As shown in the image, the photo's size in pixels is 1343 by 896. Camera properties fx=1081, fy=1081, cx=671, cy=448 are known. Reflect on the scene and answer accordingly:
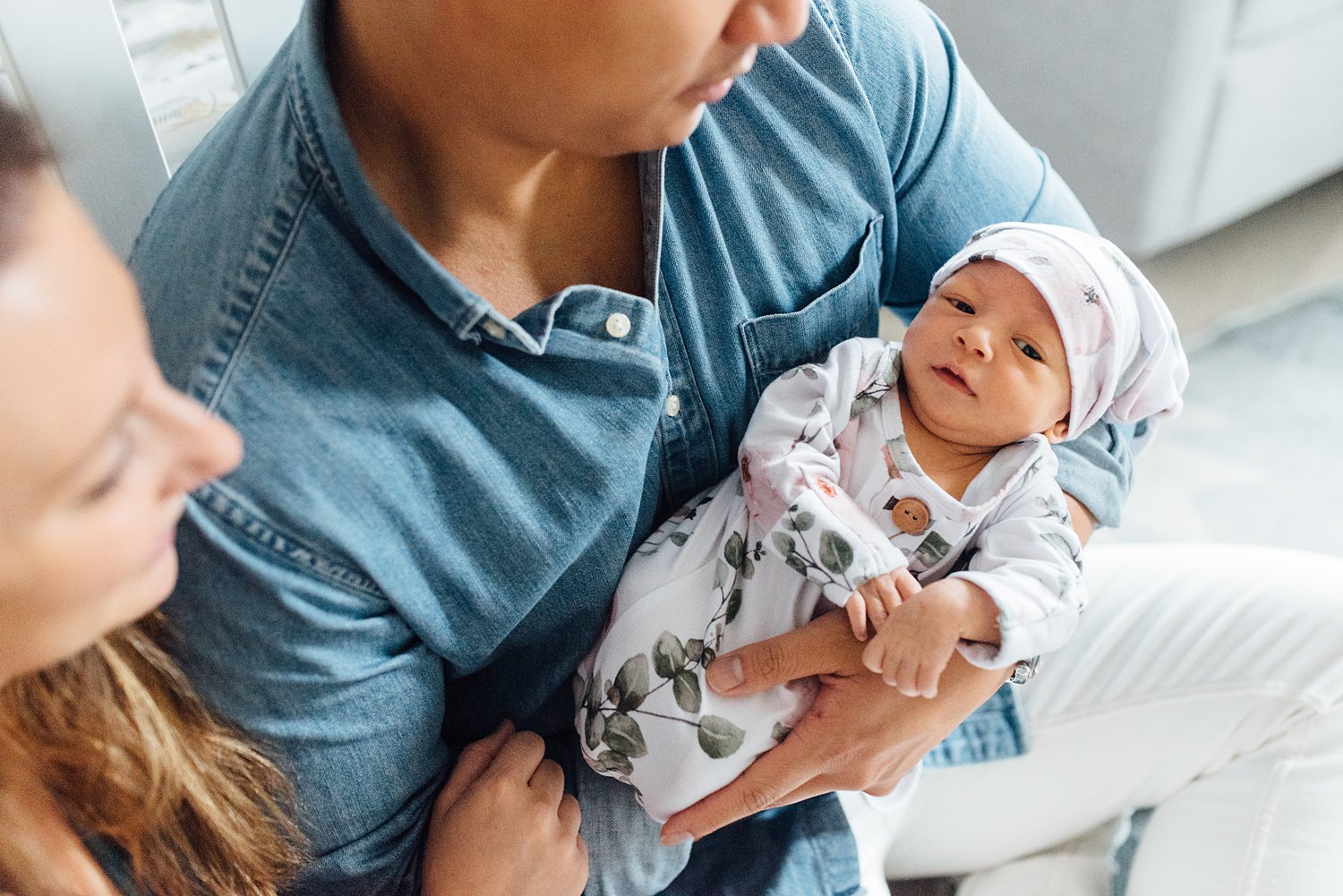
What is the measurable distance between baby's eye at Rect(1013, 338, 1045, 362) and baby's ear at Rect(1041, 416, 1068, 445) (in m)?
0.07

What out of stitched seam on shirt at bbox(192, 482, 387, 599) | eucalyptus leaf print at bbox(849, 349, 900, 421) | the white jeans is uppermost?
stitched seam on shirt at bbox(192, 482, 387, 599)

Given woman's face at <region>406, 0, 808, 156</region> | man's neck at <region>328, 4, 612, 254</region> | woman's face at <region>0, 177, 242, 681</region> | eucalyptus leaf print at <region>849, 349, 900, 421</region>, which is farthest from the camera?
eucalyptus leaf print at <region>849, 349, 900, 421</region>

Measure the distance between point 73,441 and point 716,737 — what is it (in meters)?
0.56

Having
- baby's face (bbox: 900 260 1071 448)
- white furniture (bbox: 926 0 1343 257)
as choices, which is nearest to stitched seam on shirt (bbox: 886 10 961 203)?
→ baby's face (bbox: 900 260 1071 448)

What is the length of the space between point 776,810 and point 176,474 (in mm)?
691

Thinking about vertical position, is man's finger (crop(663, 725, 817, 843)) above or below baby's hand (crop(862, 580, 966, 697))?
below

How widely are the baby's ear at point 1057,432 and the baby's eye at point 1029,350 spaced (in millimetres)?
74

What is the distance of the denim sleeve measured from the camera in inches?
34.1

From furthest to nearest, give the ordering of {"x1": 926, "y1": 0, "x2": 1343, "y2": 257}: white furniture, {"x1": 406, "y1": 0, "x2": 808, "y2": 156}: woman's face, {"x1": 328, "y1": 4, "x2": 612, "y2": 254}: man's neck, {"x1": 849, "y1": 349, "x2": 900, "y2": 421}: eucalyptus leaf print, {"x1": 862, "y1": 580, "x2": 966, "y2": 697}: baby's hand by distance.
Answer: {"x1": 926, "y1": 0, "x2": 1343, "y2": 257}: white furniture
{"x1": 849, "y1": 349, "x2": 900, "y2": 421}: eucalyptus leaf print
{"x1": 862, "y1": 580, "x2": 966, "y2": 697}: baby's hand
{"x1": 328, "y1": 4, "x2": 612, "y2": 254}: man's neck
{"x1": 406, "y1": 0, "x2": 808, "y2": 156}: woman's face

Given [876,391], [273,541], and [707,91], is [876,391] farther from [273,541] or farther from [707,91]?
[273,541]

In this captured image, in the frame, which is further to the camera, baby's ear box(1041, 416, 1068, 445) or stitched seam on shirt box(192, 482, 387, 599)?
baby's ear box(1041, 416, 1068, 445)

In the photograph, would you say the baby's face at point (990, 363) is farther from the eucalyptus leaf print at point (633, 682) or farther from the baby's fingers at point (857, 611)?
the eucalyptus leaf print at point (633, 682)

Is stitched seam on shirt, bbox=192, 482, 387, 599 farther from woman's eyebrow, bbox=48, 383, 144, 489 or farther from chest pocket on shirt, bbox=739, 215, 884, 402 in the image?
chest pocket on shirt, bbox=739, 215, 884, 402

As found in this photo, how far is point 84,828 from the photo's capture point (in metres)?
0.59
